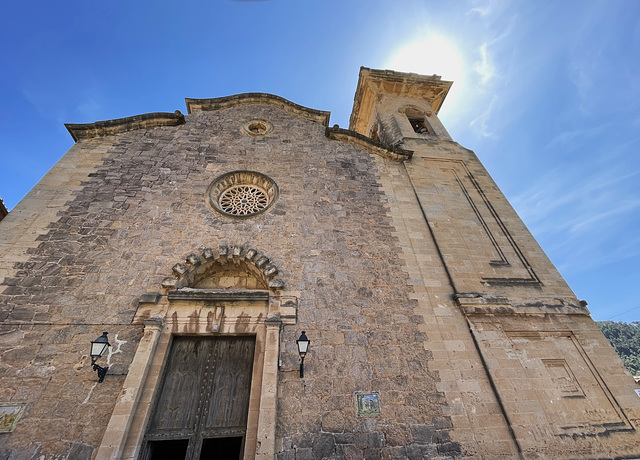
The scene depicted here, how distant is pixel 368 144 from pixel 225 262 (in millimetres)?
5619

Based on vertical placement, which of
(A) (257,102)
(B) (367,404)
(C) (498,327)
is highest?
(A) (257,102)

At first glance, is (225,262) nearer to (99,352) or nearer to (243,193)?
(243,193)

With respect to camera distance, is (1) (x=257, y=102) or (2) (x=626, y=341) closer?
(1) (x=257, y=102)

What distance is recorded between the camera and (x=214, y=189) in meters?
6.89

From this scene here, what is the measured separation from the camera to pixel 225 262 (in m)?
5.74

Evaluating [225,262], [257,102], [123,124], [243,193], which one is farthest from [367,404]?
[257,102]

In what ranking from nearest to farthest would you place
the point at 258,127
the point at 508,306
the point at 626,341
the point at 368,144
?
1. the point at 508,306
2. the point at 368,144
3. the point at 258,127
4. the point at 626,341

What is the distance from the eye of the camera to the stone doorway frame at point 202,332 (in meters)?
3.69

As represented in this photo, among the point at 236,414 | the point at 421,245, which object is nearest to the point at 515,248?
the point at 421,245

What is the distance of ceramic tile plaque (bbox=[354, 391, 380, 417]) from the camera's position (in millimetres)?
4086

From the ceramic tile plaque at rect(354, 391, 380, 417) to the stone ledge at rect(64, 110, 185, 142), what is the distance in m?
8.67

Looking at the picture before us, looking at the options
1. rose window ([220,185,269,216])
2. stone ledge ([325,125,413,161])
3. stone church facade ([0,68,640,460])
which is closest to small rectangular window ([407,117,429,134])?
stone ledge ([325,125,413,161])

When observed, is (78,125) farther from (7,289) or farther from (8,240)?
(7,289)

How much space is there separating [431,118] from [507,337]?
937 centimetres
